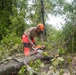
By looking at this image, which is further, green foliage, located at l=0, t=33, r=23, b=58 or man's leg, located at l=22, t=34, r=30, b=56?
green foliage, located at l=0, t=33, r=23, b=58

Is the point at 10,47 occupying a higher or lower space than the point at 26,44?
lower

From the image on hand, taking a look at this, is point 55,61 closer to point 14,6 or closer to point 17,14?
point 17,14

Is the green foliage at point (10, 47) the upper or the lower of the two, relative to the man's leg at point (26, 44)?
lower

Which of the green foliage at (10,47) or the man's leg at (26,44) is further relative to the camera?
the green foliage at (10,47)

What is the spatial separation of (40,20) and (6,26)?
105 inches

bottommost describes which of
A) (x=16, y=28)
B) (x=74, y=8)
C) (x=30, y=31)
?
(x=16, y=28)

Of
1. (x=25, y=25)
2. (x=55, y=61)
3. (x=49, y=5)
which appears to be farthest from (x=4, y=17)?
(x=55, y=61)

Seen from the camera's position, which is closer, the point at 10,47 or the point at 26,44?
the point at 26,44

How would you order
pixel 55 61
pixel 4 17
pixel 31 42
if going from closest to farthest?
pixel 55 61, pixel 31 42, pixel 4 17

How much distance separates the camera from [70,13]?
970 cm

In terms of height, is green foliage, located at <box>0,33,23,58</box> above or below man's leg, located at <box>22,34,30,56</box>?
below

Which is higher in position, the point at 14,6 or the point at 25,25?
the point at 14,6

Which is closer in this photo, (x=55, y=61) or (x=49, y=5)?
(x=55, y=61)

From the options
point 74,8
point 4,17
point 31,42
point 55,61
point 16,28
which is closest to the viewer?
point 55,61
